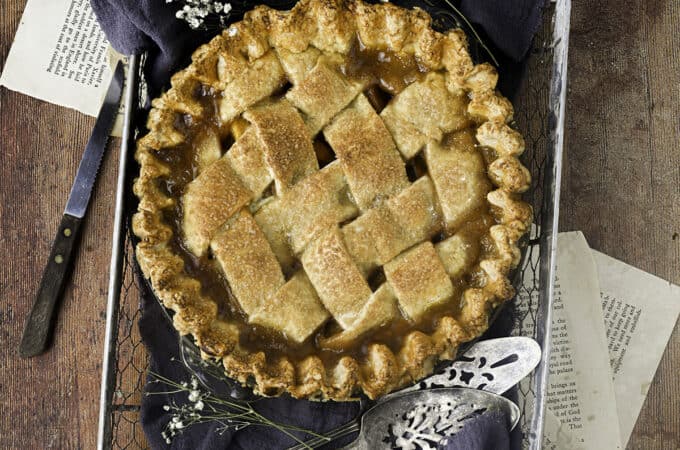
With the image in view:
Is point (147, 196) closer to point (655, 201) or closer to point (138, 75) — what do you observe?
point (138, 75)

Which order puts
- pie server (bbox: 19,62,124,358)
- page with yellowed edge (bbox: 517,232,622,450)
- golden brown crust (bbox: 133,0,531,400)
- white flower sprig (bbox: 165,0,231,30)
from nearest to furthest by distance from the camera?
1. golden brown crust (bbox: 133,0,531,400)
2. white flower sprig (bbox: 165,0,231,30)
3. pie server (bbox: 19,62,124,358)
4. page with yellowed edge (bbox: 517,232,622,450)

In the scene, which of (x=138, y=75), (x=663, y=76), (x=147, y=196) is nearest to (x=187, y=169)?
(x=147, y=196)

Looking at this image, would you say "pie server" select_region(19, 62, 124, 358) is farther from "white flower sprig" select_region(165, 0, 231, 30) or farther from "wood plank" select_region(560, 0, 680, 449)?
"wood plank" select_region(560, 0, 680, 449)

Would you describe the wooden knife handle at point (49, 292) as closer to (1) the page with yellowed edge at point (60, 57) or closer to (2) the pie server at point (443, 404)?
(1) the page with yellowed edge at point (60, 57)

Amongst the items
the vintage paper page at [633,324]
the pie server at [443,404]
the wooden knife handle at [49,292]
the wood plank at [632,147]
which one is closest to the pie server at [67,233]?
the wooden knife handle at [49,292]

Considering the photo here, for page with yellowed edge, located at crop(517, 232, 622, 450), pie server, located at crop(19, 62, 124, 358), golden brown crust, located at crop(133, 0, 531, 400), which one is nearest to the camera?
golden brown crust, located at crop(133, 0, 531, 400)

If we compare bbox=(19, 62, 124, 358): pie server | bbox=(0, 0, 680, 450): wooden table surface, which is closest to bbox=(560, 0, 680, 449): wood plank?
bbox=(0, 0, 680, 450): wooden table surface

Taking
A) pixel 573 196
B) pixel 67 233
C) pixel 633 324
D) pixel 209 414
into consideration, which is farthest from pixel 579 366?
pixel 67 233
